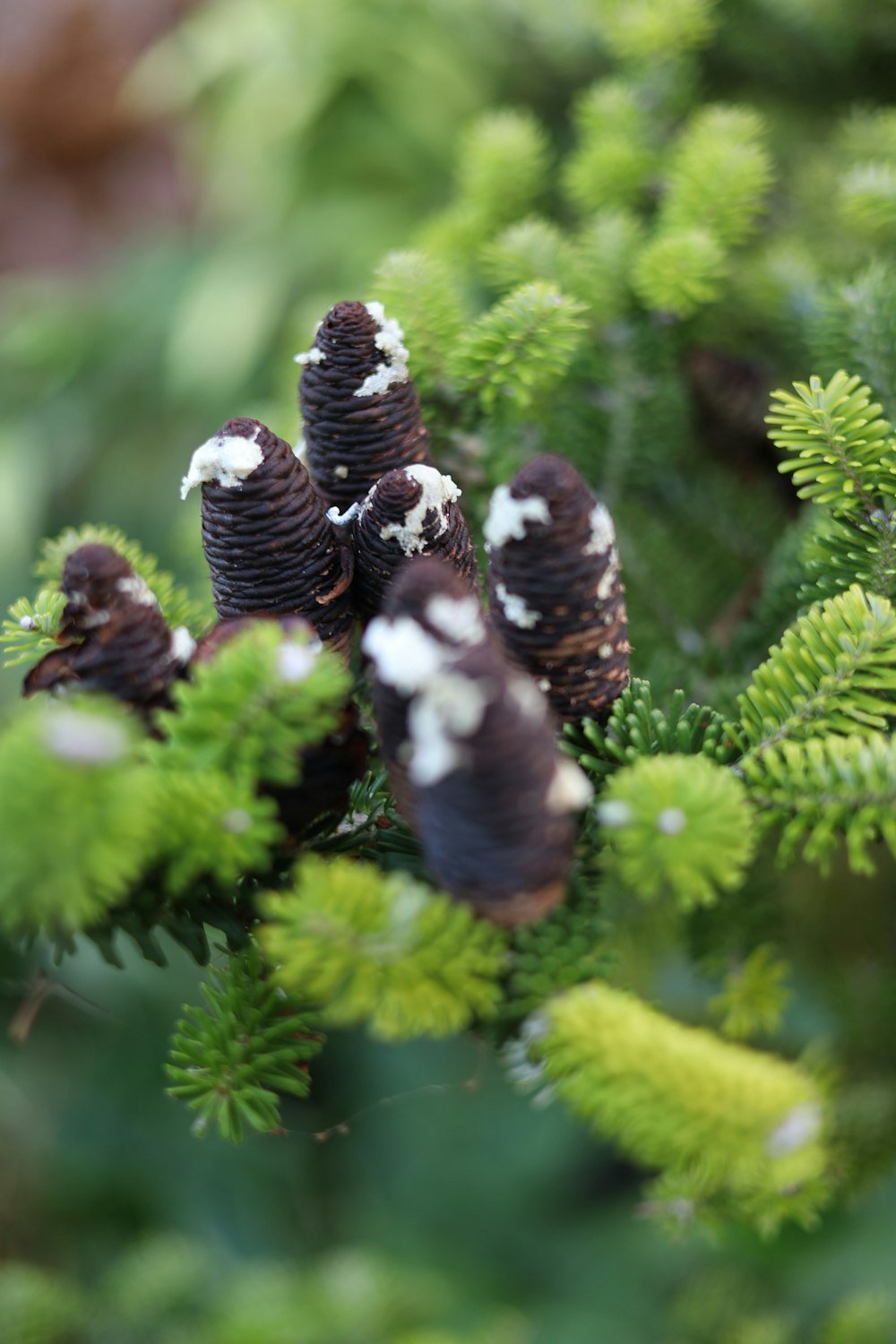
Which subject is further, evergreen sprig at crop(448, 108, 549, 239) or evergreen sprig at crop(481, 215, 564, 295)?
evergreen sprig at crop(448, 108, 549, 239)

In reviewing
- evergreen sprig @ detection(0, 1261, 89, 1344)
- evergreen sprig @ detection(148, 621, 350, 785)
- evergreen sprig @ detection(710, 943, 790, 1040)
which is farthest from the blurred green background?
evergreen sprig @ detection(148, 621, 350, 785)

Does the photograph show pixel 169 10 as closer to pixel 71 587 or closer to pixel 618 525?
pixel 618 525

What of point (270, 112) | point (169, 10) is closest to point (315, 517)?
point (270, 112)

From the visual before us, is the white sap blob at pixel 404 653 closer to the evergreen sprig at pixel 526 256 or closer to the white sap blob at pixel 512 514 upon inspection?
the white sap blob at pixel 512 514

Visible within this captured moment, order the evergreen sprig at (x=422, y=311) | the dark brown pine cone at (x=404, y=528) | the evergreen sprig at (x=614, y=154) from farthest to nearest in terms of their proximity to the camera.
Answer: the evergreen sprig at (x=614, y=154), the evergreen sprig at (x=422, y=311), the dark brown pine cone at (x=404, y=528)

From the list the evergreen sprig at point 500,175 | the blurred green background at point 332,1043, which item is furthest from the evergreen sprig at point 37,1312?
the evergreen sprig at point 500,175

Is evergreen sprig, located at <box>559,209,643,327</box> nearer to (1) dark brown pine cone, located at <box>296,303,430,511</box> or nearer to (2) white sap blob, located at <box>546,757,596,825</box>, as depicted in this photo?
(1) dark brown pine cone, located at <box>296,303,430,511</box>
